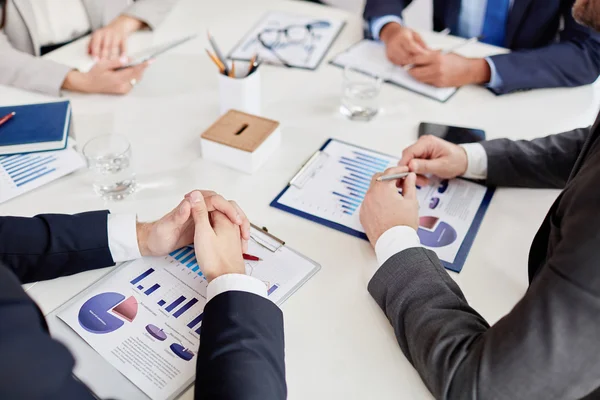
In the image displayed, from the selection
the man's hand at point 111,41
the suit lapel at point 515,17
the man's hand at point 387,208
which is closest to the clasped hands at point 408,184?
the man's hand at point 387,208

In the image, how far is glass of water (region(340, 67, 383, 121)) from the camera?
53.1 inches

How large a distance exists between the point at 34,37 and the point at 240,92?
31.3 inches

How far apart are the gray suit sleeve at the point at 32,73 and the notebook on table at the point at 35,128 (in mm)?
113

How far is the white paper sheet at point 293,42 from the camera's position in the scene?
5.09 ft

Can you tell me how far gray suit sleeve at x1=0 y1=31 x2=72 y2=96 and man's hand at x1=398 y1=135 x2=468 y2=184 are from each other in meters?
0.90

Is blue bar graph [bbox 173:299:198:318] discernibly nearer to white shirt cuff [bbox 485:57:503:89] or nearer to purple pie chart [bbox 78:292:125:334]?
purple pie chart [bbox 78:292:125:334]

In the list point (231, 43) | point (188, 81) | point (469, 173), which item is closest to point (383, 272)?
point (469, 173)

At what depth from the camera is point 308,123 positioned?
1.32 meters

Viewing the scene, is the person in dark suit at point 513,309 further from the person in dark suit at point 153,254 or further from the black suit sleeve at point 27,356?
the black suit sleeve at point 27,356

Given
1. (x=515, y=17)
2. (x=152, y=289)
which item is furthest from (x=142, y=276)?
(x=515, y=17)

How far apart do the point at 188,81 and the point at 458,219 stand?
0.81 m

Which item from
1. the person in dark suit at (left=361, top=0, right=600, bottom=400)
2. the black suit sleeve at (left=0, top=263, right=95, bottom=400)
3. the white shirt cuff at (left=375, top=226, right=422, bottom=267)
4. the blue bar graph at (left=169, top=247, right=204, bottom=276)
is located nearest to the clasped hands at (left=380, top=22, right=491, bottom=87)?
the person in dark suit at (left=361, top=0, right=600, bottom=400)

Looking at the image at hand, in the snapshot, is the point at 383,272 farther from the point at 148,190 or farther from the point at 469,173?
the point at 148,190

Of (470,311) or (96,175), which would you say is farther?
(96,175)
